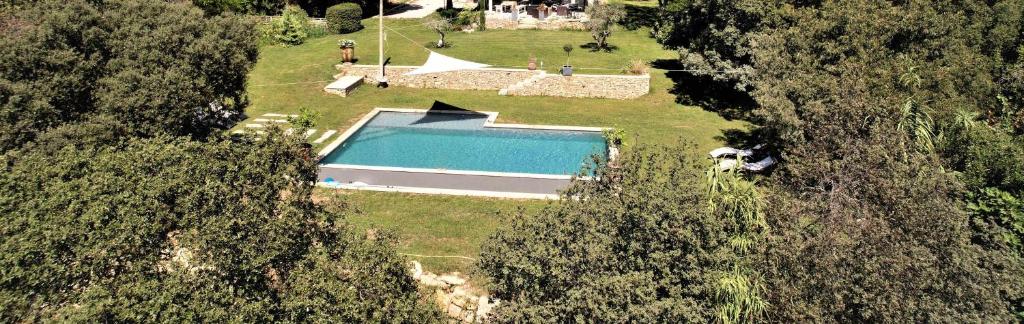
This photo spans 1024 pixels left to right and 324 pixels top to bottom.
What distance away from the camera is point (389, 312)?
30.4 ft

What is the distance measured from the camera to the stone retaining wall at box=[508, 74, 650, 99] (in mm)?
30531

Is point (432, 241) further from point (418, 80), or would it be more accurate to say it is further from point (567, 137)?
point (418, 80)

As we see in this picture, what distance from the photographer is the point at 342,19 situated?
4094 centimetres

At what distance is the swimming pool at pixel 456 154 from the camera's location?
19.7 metres

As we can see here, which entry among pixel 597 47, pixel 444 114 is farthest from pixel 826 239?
pixel 597 47

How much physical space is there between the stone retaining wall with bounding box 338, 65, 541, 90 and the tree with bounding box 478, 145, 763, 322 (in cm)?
2140

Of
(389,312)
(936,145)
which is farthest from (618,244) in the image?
(936,145)

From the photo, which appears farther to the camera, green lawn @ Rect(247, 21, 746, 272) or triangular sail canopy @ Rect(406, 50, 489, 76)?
triangular sail canopy @ Rect(406, 50, 489, 76)

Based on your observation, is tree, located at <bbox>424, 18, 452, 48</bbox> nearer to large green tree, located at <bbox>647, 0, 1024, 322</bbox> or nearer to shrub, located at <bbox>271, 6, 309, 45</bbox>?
shrub, located at <bbox>271, 6, 309, 45</bbox>

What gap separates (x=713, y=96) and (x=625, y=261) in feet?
76.1

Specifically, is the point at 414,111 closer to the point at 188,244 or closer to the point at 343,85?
the point at 343,85

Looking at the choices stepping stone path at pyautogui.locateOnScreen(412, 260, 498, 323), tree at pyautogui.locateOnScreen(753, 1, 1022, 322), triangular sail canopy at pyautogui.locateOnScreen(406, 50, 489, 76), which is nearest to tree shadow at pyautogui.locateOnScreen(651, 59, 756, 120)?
tree at pyautogui.locateOnScreen(753, 1, 1022, 322)

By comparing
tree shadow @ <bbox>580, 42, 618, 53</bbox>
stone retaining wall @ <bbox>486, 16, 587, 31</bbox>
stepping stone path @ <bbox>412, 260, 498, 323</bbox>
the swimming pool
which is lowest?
stepping stone path @ <bbox>412, 260, 498, 323</bbox>

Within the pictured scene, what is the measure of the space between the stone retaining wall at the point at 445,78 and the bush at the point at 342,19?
10017 mm
